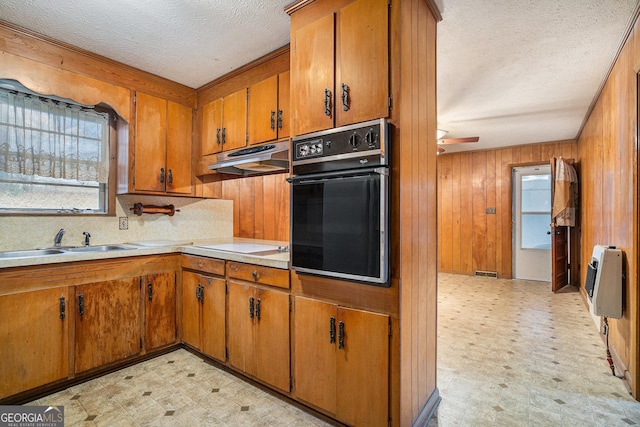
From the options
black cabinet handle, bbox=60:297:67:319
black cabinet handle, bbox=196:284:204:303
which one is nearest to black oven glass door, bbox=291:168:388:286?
black cabinet handle, bbox=196:284:204:303

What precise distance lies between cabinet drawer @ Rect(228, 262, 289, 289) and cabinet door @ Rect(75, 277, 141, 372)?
900 mm

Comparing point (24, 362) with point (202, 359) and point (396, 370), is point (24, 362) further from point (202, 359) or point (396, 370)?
point (396, 370)

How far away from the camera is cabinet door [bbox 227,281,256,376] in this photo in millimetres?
2191

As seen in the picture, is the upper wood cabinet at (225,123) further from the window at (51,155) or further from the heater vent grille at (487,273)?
the heater vent grille at (487,273)

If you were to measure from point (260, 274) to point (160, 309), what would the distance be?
3.86 ft

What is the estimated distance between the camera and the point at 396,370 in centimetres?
152

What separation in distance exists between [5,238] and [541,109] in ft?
18.0

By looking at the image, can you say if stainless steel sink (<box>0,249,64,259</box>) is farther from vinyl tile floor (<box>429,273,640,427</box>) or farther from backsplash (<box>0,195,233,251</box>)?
vinyl tile floor (<box>429,273,640,427</box>)

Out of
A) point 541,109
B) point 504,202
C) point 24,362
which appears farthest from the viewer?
point 504,202

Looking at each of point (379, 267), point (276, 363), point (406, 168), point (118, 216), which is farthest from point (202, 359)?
point (406, 168)

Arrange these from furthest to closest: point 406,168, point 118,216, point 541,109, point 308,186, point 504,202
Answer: point 504,202, point 541,109, point 118,216, point 308,186, point 406,168

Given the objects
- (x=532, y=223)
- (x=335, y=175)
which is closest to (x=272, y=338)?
(x=335, y=175)

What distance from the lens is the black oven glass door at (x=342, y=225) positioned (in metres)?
1.51

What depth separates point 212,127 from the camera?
3.11 meters
